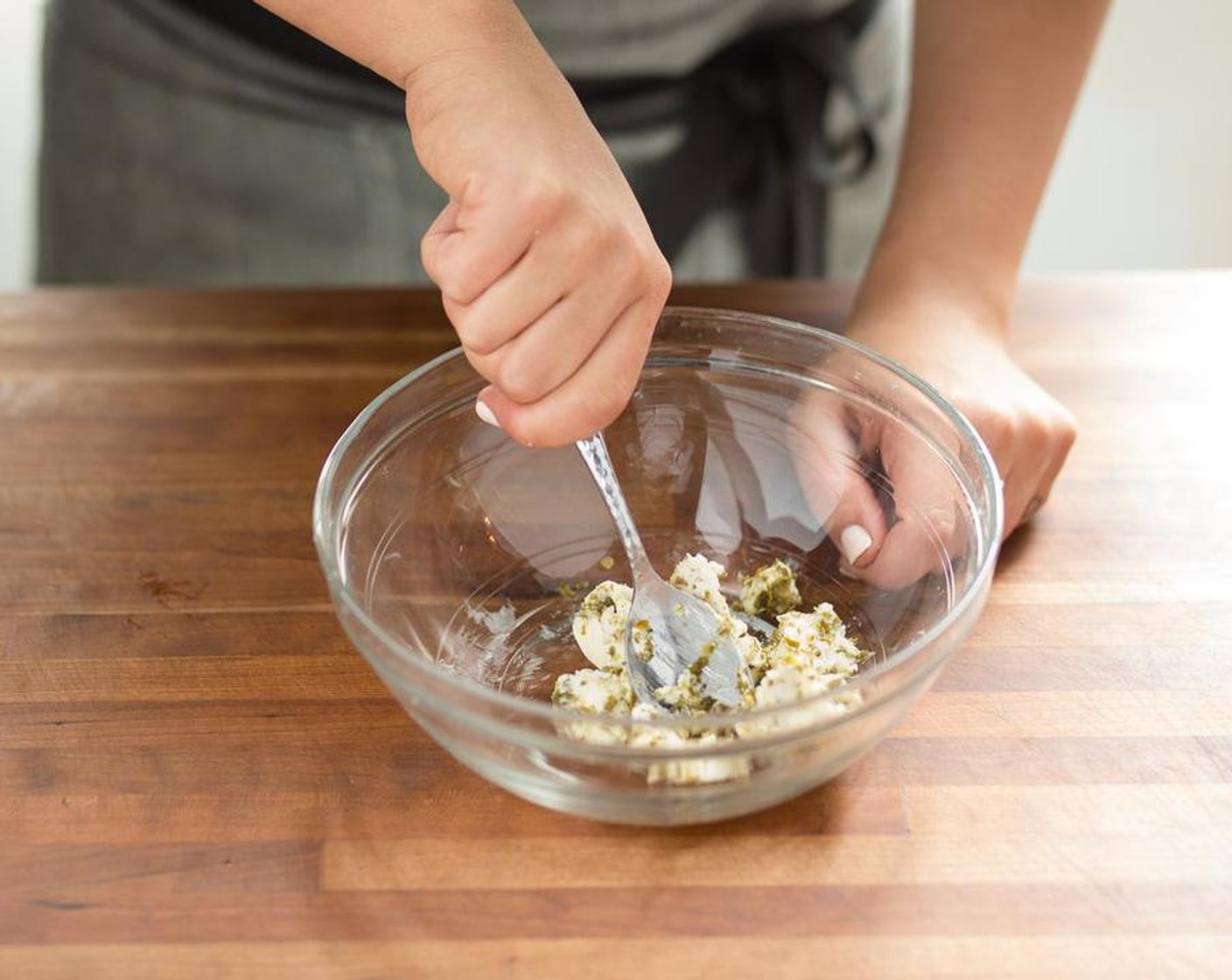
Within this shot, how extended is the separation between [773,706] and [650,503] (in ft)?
0.83

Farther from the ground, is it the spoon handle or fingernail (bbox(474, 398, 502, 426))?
fingernail (bbox(474, 398, 502, 426))

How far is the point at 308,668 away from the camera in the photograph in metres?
0.76

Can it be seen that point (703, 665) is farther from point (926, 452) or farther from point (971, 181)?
point (971, 181)

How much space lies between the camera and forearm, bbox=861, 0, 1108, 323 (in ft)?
3.21

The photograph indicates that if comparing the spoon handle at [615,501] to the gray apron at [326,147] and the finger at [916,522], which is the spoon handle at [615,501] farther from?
the gray apron at [326,147]

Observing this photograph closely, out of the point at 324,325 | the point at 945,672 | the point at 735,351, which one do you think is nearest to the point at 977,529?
the point at 945,672

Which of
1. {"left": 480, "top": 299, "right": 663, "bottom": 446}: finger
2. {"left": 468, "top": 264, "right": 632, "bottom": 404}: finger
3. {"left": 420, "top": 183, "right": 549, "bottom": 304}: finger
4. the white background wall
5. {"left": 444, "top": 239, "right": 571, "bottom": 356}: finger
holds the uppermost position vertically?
{"left": 420, "top": 183, "right": 549, "bottom": 304}: finger

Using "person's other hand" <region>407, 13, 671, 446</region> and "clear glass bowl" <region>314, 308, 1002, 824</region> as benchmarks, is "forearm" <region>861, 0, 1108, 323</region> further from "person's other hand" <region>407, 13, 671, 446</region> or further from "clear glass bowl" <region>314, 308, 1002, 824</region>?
"person's other hand" <region>407, 13, 671, 446</region>

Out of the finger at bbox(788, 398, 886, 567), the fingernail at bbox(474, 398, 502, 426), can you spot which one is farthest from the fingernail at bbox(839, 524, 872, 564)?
the fingernail at bbox(474, 398, 502, 426)

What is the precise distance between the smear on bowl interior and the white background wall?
5.49 ft

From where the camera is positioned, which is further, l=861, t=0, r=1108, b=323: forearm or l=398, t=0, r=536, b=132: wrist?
l=861, t=0, r=1108, b=323: forearm

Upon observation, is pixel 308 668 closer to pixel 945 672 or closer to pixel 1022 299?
pixel 945 672

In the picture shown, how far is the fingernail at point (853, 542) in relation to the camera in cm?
79

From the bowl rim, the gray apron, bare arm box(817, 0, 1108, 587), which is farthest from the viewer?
the gray apron
